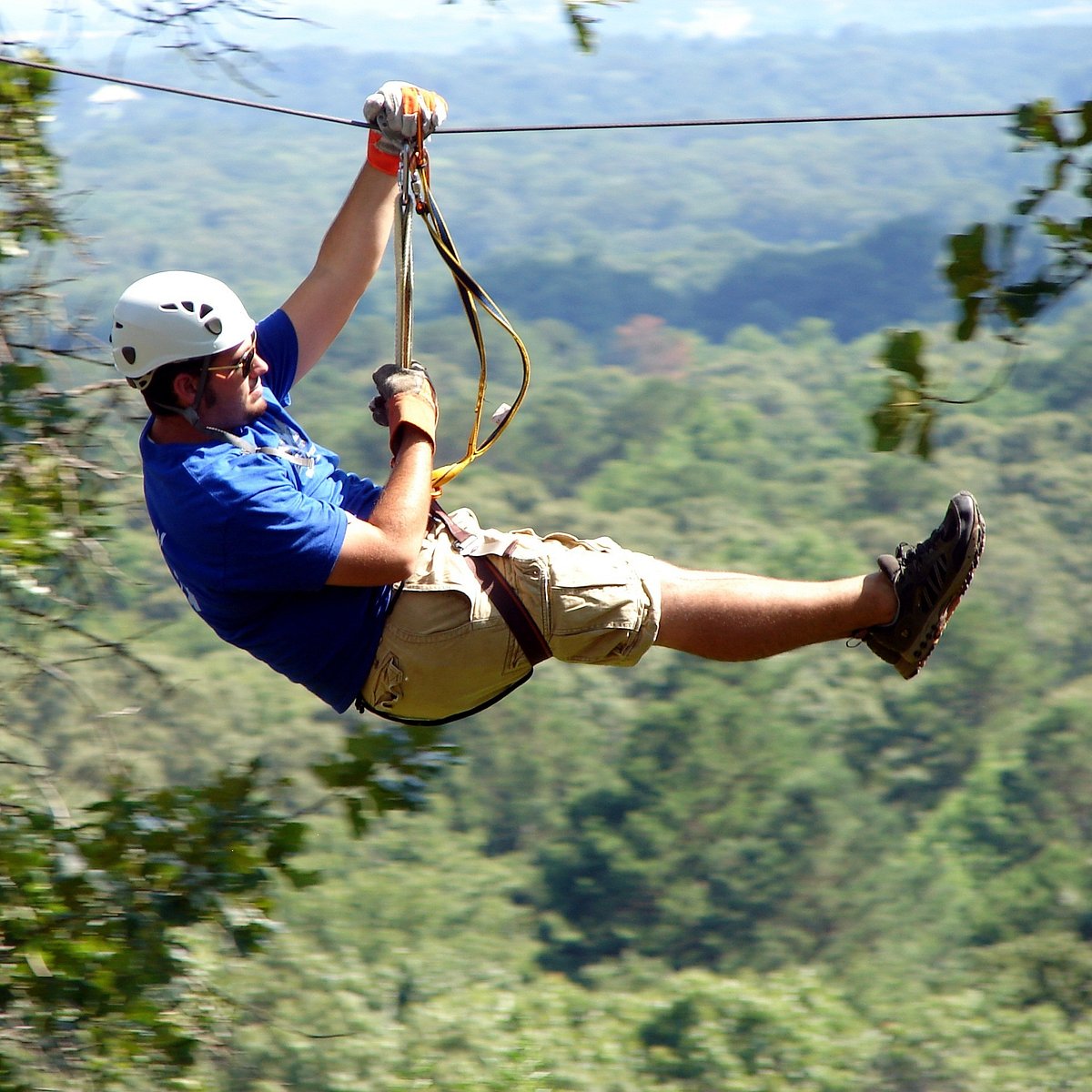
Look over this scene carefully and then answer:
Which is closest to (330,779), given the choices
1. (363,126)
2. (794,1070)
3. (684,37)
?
(363,126)

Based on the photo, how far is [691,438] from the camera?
58.0 metres

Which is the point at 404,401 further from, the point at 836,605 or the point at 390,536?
the point at 836,605

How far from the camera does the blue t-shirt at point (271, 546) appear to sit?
260cm

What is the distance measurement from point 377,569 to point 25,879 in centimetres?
198

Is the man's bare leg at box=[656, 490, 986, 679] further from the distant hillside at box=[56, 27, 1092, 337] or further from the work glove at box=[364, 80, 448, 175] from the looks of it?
the distant hillside at box=[56, 27, 1092, 337]

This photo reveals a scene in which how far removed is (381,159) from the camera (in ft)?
10.4

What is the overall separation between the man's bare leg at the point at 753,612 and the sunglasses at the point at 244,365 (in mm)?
928

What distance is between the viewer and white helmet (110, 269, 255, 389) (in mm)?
2719

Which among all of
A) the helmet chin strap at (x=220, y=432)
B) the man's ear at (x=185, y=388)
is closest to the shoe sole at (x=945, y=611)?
the helmet chin strap at (x=220, y=432)

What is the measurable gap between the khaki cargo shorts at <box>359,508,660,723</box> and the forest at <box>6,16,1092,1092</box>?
601mm

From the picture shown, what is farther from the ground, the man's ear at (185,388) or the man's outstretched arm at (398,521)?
the man's ear at (185,388)

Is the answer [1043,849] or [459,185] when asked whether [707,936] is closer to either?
[1043,849]

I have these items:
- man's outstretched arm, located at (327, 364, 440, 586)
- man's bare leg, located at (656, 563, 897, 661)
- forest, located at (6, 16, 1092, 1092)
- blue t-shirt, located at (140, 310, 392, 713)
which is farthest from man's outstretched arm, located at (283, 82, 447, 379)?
forest, located at (6, 16, 1092, 1092)

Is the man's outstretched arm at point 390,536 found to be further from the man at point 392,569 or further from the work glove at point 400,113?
the work glove at point 400,113
